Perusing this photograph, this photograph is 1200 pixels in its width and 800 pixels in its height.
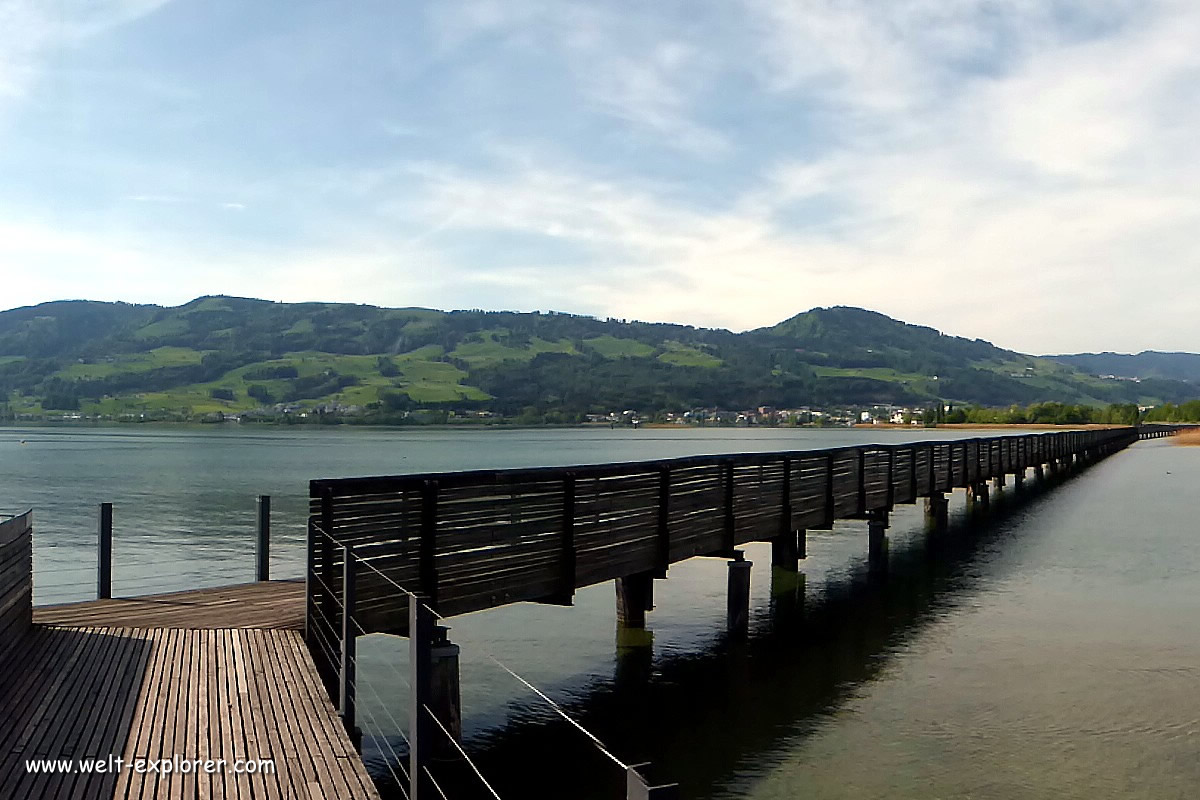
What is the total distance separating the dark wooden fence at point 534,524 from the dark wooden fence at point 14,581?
7.79 ft

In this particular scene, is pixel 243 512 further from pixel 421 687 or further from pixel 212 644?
pixel 421 687

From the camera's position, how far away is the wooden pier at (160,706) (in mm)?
5930

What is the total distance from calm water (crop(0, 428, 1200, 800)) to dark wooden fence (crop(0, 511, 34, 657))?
3.36m

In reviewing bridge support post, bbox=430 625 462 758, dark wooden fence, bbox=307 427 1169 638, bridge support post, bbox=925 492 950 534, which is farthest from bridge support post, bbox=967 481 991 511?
bridge support post, bbox=430 625 462 758

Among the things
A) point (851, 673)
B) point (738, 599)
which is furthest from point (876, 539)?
point (851, 673)

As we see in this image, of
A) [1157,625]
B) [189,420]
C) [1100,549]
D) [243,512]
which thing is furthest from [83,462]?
[189,420]

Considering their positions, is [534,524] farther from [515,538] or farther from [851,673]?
[851,673]

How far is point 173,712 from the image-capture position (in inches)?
281

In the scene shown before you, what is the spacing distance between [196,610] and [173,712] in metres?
3.89

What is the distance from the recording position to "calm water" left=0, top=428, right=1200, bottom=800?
395 inches

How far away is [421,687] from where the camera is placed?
577 centimetres

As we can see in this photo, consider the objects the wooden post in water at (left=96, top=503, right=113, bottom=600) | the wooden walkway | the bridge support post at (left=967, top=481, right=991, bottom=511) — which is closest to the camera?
the wooden walkway

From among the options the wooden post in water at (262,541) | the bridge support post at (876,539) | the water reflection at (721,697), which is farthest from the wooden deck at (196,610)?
the bridge support post at (876,539)

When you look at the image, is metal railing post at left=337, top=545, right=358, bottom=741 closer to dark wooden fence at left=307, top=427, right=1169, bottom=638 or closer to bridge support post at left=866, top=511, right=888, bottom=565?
dark wooden fence at left=307, top=427, right=1169, bottom=638
